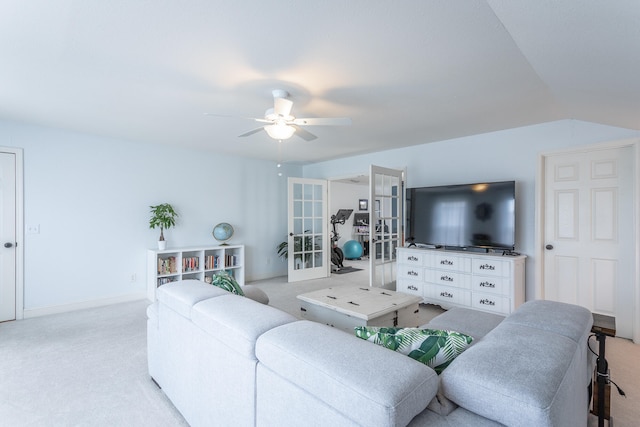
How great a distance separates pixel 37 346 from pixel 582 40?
181 inches

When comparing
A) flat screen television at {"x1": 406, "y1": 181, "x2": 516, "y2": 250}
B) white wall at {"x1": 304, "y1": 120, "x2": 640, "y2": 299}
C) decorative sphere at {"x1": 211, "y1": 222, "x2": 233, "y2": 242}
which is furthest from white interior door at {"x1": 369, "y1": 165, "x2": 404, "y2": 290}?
decorative sphere at {"x1": 211, "y1": 222, "x2": 233, "y2": 242}

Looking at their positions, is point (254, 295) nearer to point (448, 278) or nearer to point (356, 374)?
point (356, 374)

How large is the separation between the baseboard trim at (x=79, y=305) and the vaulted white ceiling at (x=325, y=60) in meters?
2.22

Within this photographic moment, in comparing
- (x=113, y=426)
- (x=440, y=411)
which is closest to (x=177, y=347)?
(x=113, y=426)

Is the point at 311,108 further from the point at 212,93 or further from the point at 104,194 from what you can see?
the point at 104,194

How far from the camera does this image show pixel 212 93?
2.59 m

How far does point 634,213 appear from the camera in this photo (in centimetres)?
298

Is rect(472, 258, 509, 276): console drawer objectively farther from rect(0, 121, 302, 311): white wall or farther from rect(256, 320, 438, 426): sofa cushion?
rect(0, 121, 302, 311): white wall

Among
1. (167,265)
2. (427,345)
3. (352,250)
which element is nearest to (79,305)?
(167,265)

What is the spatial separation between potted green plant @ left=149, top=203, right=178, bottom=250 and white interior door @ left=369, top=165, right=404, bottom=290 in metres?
3.00

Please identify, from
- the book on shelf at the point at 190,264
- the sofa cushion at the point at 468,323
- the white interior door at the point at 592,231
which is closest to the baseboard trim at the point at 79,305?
the book on shelf at the point at 190,264

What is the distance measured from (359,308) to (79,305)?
144 inches

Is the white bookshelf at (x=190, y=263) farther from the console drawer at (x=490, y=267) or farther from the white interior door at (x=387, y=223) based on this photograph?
the console drawer at (x=490, y=267)

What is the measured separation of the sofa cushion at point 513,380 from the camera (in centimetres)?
86
